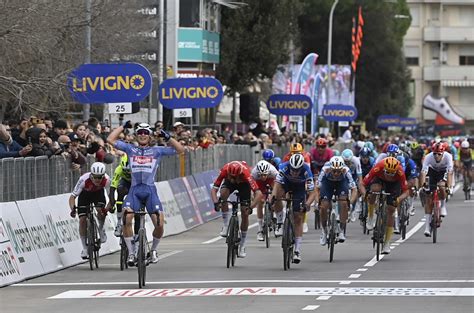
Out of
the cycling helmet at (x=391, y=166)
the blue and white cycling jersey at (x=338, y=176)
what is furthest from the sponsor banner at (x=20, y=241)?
the cycling helmet at (x=391, y=166)

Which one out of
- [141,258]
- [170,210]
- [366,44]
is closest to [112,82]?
[170,210]

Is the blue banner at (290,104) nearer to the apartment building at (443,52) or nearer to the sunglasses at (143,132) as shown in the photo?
the sunglasses at (143,132)

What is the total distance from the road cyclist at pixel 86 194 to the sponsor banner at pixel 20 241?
942 millimetres

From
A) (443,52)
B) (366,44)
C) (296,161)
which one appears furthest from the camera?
(443,52)

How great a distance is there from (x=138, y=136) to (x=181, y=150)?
0.59 metres

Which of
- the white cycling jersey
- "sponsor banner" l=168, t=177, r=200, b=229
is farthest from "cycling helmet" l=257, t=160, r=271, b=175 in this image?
"sponsor banner" l=168, t=177, r=200, b=229

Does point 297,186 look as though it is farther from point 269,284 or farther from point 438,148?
point 438,148

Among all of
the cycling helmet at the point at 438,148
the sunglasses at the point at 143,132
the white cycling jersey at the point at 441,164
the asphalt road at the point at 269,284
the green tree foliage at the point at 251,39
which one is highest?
the green tree foliage at the point at 251,39

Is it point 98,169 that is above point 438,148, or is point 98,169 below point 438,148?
below

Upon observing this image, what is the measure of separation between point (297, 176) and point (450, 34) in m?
105

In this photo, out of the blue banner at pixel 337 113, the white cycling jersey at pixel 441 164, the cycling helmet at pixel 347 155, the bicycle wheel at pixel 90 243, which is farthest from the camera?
the blue banner at pixel 337 113

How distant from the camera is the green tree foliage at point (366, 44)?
8688 cm

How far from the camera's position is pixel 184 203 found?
102ft

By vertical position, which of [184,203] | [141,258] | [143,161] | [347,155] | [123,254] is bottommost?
[123,254]
